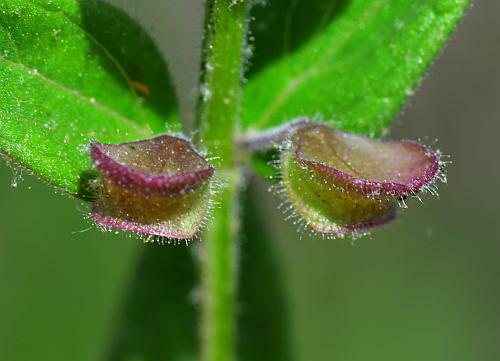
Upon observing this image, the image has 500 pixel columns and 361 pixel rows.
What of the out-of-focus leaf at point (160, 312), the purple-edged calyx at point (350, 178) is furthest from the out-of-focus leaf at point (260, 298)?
the purple-edged calyx at point (350, 178)

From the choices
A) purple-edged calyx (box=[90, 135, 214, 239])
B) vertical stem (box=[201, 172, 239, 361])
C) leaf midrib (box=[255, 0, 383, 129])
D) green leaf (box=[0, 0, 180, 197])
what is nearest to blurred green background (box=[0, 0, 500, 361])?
vertical stem (box=[201, 172, 239, 361])

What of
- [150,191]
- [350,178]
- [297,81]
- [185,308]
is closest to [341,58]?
[297,81]

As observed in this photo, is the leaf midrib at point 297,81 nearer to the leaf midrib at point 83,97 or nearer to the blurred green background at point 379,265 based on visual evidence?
the leaf midrib at point 83,97

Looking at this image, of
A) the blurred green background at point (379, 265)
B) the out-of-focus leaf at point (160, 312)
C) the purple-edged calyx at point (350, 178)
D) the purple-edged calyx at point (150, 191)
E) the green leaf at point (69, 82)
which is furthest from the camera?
the blurred green background at point (379, 265)

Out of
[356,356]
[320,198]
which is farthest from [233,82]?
[356,356]

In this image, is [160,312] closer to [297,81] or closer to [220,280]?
[220,280]

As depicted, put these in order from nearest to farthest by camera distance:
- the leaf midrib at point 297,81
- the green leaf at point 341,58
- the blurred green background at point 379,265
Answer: the green leaf at point 341,58 < the leaf midrib at point 297,81 < the blurred green background at point 379,265

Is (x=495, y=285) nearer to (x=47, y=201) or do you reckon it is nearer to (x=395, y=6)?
(x=47, y=201)
